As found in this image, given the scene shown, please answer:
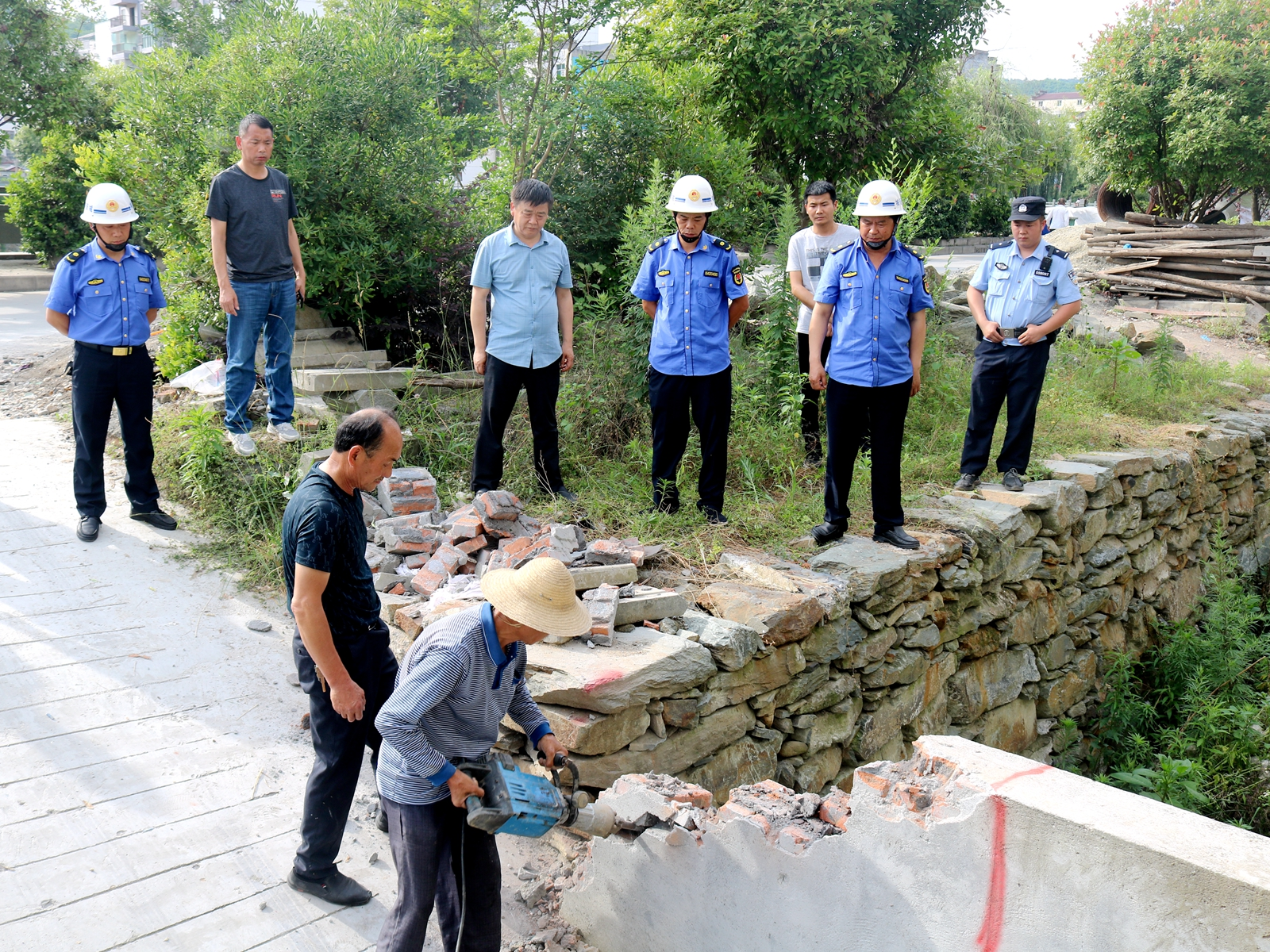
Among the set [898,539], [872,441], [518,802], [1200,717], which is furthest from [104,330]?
[1200,717]

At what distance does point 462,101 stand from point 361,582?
15409 millimetres

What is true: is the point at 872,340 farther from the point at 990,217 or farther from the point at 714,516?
the point at 990,217

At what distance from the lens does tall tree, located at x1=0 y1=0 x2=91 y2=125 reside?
48.1 ft

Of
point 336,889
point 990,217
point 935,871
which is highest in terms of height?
point 990,217

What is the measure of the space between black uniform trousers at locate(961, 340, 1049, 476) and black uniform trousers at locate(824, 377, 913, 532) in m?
1.21

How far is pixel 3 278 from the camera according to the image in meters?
15.5

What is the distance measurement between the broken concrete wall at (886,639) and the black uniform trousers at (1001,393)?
33 centimetres

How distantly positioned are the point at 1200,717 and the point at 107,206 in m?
7.06

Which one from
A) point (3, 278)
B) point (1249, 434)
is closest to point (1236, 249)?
point (1249, 434)

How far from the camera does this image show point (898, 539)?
4867mm

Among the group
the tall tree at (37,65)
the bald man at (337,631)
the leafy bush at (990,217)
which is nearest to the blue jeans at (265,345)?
the bald man at (337,631)

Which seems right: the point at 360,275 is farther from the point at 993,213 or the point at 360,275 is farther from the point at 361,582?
the point at 993,213

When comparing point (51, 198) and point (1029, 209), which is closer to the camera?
point (1029, 209)

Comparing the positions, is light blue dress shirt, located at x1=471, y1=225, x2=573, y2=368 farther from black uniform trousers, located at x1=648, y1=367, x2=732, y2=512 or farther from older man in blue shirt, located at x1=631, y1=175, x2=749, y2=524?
black uniform trousers, located at x1=648, y1=367, x2=732, y2=512
